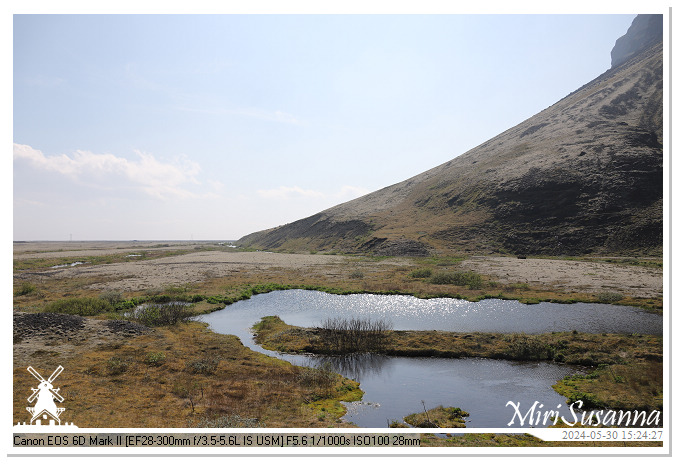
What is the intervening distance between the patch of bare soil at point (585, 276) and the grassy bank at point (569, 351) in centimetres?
2061

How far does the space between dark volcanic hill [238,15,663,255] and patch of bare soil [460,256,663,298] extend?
2572cm

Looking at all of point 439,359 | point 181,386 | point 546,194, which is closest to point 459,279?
point 439,359

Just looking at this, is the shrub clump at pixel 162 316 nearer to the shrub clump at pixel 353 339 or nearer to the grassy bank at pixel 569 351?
the grassy bank at pixel 569 351

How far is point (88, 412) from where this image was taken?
1361 centimetres

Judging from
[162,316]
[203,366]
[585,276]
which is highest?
[585,276]

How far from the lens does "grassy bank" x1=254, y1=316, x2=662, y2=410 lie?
52.3 ft

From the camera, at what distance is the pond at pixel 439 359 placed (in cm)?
1611

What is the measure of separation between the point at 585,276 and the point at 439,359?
4087cm

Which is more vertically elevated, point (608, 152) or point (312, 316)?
point (608, 152)

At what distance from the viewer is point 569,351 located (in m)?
22.0

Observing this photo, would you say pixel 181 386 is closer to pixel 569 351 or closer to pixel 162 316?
pixel 162 316
